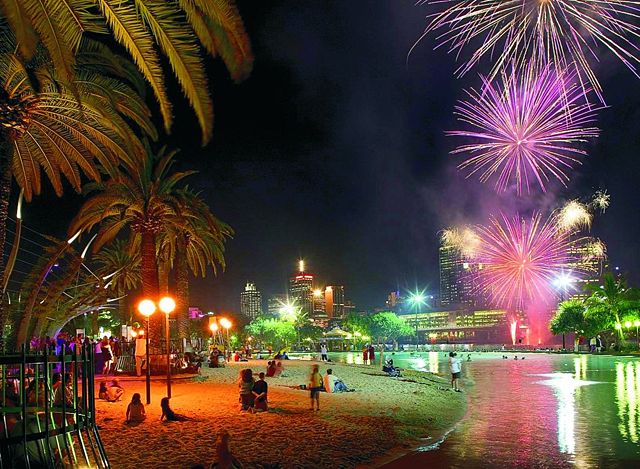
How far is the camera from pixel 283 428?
13594mm

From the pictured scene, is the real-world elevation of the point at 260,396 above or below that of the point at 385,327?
above

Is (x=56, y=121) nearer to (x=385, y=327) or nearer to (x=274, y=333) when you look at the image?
(x=274, y=333)

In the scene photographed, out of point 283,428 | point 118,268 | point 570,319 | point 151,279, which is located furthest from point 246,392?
point 570,319

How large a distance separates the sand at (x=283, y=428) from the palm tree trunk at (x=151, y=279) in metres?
3.91

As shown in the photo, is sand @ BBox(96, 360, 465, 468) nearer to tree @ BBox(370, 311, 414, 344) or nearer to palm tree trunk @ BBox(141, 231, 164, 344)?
palm tree trunk @ BBox(141, 231, 164, 344)

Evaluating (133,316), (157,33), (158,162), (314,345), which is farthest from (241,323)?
(157,33)

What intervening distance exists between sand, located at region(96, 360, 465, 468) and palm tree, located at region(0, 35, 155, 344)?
4255mm

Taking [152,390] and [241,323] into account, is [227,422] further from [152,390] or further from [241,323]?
[241,323]

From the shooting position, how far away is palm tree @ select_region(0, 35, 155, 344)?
1203 cm

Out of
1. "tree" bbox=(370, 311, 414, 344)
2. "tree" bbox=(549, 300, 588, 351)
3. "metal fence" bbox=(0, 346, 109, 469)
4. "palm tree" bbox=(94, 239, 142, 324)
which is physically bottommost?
"tree" bbox=(370, 311, 414, 344)

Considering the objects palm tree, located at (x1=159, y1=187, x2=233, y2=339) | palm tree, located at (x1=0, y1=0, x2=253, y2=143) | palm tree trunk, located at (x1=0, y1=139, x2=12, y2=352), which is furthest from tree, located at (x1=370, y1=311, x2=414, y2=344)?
palm tree, located at (x1=0, y1=0, x2=253, y2=143)

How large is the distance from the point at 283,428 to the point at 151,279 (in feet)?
42.2

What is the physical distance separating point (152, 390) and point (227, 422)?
24.1ft

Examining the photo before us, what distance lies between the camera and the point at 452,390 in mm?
24469
